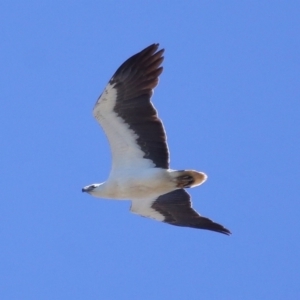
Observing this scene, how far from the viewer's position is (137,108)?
18.9m

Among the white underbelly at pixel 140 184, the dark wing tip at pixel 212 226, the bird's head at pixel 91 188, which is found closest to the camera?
the white underbelly at pixel 140 184

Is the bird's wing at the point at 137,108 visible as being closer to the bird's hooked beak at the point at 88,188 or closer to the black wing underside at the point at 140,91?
the black wing underside at the point at 140,91

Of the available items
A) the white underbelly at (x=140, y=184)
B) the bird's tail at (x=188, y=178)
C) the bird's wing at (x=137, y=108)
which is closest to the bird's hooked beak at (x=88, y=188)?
the white underbelly at (x=140, y=184)

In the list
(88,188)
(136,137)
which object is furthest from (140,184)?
(88,188)

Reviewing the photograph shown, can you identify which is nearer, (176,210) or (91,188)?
(91,188)

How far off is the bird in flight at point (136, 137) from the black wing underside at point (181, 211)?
1.25 ft

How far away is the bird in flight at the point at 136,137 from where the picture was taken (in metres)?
18.8

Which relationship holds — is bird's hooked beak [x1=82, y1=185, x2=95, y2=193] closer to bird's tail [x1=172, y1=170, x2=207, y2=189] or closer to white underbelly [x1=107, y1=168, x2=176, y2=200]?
white underbelly [x1=107, y1=168, x2=176, y2=200]

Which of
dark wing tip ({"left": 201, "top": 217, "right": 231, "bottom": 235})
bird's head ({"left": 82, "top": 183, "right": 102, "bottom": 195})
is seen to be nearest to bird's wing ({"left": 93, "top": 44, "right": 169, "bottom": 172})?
bird's head ({"left": 82, "top": 183, "right": 102, "bottom": 195})

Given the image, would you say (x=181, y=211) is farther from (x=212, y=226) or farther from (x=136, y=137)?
(x=136, y=137)

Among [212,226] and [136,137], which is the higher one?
[136,137]

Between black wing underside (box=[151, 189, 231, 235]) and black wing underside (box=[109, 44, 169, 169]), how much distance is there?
157 centimetres

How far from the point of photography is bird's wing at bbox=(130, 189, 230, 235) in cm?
2022

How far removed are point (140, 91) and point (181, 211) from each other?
2705 mm
